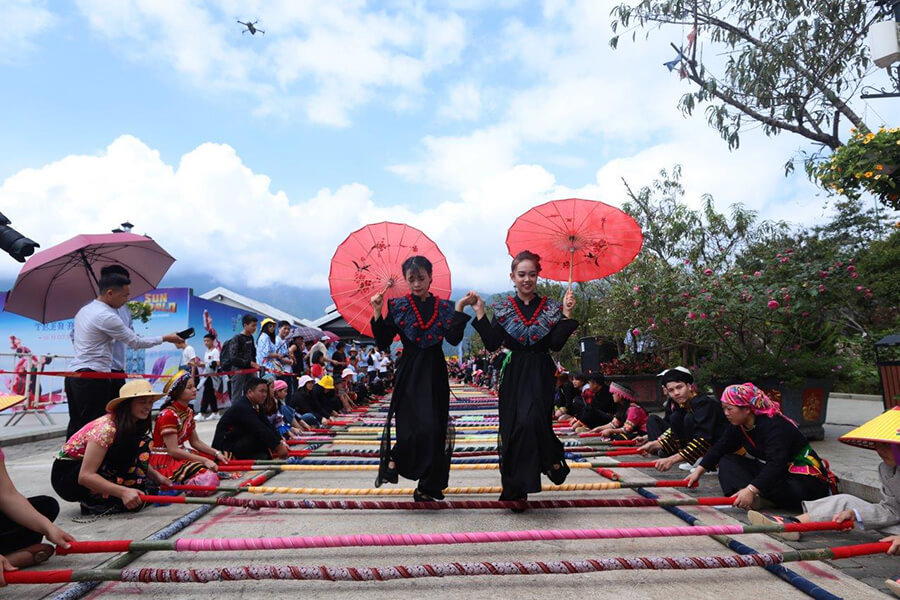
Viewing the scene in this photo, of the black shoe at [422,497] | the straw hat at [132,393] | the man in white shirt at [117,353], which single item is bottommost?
the black shoe at [422,497]

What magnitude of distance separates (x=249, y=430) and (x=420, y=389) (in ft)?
8.20

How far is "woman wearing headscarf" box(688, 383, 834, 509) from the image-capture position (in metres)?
3.53

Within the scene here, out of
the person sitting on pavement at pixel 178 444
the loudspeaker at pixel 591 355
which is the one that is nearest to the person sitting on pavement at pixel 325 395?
the loudspeaker at pixel 591 355

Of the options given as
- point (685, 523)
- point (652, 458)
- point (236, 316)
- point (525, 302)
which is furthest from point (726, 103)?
point (236, 316)

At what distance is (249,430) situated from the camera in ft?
18.6

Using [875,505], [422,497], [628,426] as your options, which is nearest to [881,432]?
[875,505]

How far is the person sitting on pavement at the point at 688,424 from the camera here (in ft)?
15.0

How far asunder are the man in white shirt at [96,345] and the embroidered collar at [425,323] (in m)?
1.84

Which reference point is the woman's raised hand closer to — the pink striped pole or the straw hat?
the pink striped pole

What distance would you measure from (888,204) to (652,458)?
3.40 meters

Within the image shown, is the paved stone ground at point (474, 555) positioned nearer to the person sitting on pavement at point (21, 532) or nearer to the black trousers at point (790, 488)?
the person sitting on pavement at point (21, 532)

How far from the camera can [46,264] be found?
4.79m

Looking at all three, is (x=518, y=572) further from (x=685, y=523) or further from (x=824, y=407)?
(x=824, y=407)

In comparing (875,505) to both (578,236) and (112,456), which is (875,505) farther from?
(112,456)
